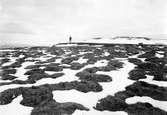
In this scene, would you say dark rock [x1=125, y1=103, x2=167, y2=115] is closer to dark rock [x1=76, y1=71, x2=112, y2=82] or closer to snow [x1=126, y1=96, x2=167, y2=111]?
snow [x1=126, y1=96, x2=167, y2=111]

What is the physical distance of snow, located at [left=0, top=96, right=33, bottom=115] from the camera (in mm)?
11316

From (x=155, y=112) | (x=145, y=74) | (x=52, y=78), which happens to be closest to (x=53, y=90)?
(x=52, y=78)

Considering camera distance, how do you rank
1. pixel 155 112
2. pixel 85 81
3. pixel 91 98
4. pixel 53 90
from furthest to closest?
pixel 85 81 → pixel 53 90 → pixel 91 98 → pixel 155 112

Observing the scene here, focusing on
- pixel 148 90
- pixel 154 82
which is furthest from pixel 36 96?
pixel 154 82

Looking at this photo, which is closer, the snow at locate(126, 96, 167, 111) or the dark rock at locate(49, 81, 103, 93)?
the snow at locate(126, 96, 167, 111)

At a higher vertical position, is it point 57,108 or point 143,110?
point 57,108

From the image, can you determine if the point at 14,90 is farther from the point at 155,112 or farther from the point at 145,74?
the point at 145,74

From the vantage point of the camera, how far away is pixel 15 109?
1177 centimetres

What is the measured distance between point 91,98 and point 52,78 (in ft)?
18.4

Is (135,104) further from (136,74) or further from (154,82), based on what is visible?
(136,74)

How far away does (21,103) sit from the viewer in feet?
40.7

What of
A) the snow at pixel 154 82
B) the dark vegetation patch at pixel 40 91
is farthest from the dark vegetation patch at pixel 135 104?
the dark vegetation patch at pixel 40 91

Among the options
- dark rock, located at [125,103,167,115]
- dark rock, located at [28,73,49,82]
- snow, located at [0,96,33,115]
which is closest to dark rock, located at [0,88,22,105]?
snow, located at [0,96,33,115]

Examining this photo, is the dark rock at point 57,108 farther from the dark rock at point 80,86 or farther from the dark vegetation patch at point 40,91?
the dark rock at point 80,86
